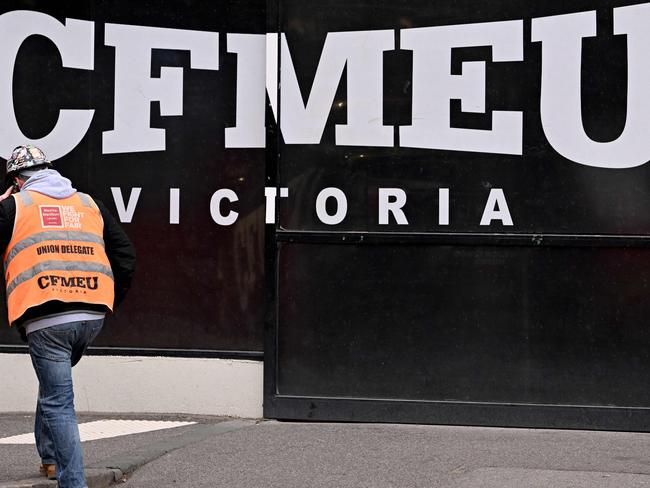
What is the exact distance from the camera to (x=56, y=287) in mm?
5512

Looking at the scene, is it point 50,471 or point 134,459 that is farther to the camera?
point 134,459

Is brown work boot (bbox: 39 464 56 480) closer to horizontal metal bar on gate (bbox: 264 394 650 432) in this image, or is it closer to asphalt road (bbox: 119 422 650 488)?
asphalt road (bbox: 119 422 650 488)

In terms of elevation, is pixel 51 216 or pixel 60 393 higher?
pixel 51 216

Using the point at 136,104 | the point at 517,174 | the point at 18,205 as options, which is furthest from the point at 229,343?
the point at 18,205

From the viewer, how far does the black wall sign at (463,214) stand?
7.66 meters

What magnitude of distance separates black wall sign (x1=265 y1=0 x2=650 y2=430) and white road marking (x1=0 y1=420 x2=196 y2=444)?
0.80m

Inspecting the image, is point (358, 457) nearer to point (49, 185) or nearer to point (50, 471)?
point (50, 471)

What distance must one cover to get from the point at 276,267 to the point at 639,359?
100 inches

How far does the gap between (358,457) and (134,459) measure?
1.32 meters

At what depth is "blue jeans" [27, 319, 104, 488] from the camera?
552 cm

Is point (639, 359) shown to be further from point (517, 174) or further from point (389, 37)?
point (389, 37)

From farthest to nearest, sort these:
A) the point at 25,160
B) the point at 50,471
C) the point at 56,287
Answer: the point at 50,471 < the point at 25,160 < the point at 56,287

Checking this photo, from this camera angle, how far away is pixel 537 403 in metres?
7.74

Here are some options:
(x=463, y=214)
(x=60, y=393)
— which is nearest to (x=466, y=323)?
(x=463, y=214)
